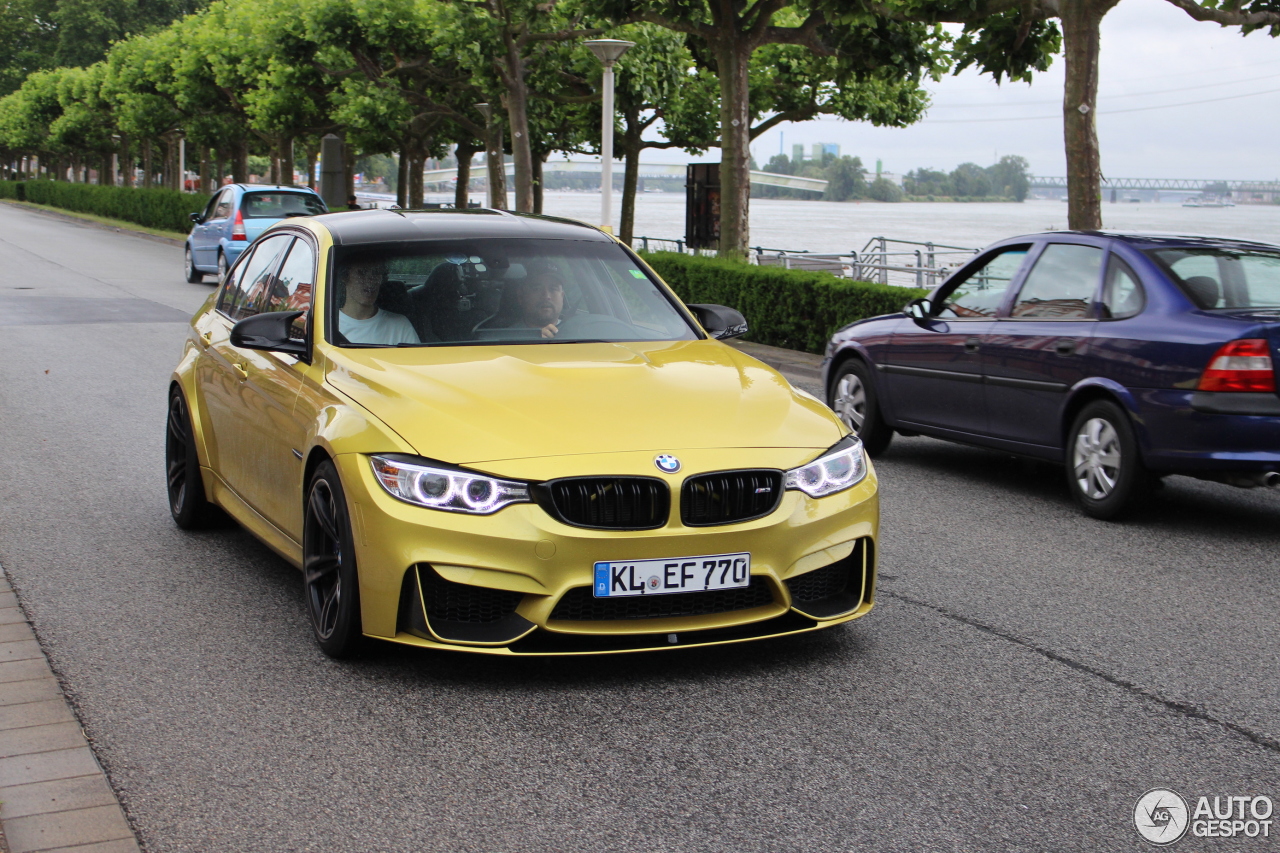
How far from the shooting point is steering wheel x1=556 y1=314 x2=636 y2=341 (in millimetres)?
5992

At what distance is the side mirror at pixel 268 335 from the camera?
5.67 meters

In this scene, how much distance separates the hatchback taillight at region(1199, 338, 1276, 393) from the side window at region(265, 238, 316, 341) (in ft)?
14.2

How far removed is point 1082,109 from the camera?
1530 cm

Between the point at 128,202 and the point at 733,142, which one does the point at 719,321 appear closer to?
the point at 733,142

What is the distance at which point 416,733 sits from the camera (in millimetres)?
4391

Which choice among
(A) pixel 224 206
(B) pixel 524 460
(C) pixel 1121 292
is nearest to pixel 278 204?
(A) pixel 224 206

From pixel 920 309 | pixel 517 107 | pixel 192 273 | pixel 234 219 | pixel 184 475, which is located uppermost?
pixel 517 107

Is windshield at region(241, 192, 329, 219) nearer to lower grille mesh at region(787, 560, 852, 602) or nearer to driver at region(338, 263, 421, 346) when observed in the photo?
driver at region(338, 263, 421, 346)

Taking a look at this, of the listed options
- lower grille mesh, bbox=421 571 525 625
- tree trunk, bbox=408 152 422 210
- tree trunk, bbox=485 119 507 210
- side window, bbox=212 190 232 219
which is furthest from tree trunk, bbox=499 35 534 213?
lower grille mesh, bbox=421 571 525 625

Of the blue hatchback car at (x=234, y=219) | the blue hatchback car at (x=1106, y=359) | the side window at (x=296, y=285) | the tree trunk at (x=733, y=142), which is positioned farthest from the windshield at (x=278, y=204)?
the side window at (x=296, y=285)

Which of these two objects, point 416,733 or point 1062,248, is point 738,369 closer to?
point 416,733

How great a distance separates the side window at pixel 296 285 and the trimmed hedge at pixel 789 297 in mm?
9945

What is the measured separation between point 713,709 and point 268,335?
229cm

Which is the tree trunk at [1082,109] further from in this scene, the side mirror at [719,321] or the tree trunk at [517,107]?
the tree trunk at [517,107]
